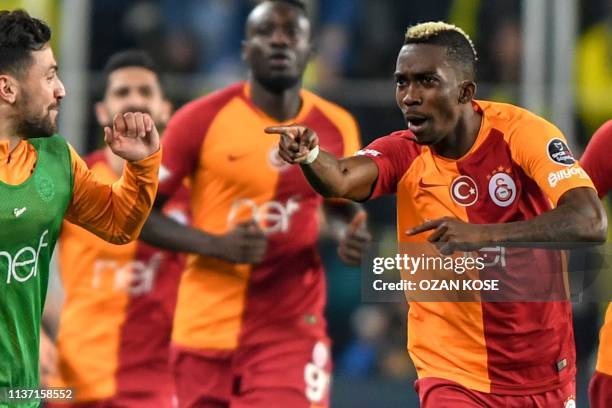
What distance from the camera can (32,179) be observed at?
503 centimetres

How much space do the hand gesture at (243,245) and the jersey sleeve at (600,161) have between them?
1.62 metres

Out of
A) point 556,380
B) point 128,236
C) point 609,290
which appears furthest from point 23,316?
point 609,290

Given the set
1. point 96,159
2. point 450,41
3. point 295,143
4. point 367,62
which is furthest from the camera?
point 367,62

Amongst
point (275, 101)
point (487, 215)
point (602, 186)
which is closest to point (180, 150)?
point (275, 101)

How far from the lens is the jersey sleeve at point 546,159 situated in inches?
201

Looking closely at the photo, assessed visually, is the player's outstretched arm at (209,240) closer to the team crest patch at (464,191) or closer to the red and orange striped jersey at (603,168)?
the team crest patch at (464,191)

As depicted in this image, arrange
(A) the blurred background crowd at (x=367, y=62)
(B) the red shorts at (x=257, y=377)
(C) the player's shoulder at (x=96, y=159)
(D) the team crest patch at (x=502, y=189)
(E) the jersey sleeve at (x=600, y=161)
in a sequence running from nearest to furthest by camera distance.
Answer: (D) the team crest patch at (x=502, y=189) → (E) the jersey sleeve at (x=600, y=161) → (B) the red shorts at (x=257, y=377) → (C) the player's shoulder at (x=96, y=159) → (A) the blurred background crowd at (x=367, y=62)

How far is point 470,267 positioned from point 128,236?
130cm

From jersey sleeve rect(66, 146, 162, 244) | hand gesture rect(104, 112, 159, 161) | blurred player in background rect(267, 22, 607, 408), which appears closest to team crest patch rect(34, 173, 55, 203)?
jersey sleeve rect(66, 146, 162, 244)

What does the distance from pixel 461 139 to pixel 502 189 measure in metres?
0.25

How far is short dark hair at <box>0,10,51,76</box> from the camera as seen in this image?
5043mm

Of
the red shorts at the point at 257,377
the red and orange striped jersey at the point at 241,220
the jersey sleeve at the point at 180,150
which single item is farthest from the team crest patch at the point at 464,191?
the jersey sleeve at the point at 180,150

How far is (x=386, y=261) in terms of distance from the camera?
557cm

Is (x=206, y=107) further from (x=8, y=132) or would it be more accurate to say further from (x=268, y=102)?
(x=8, y=132)
